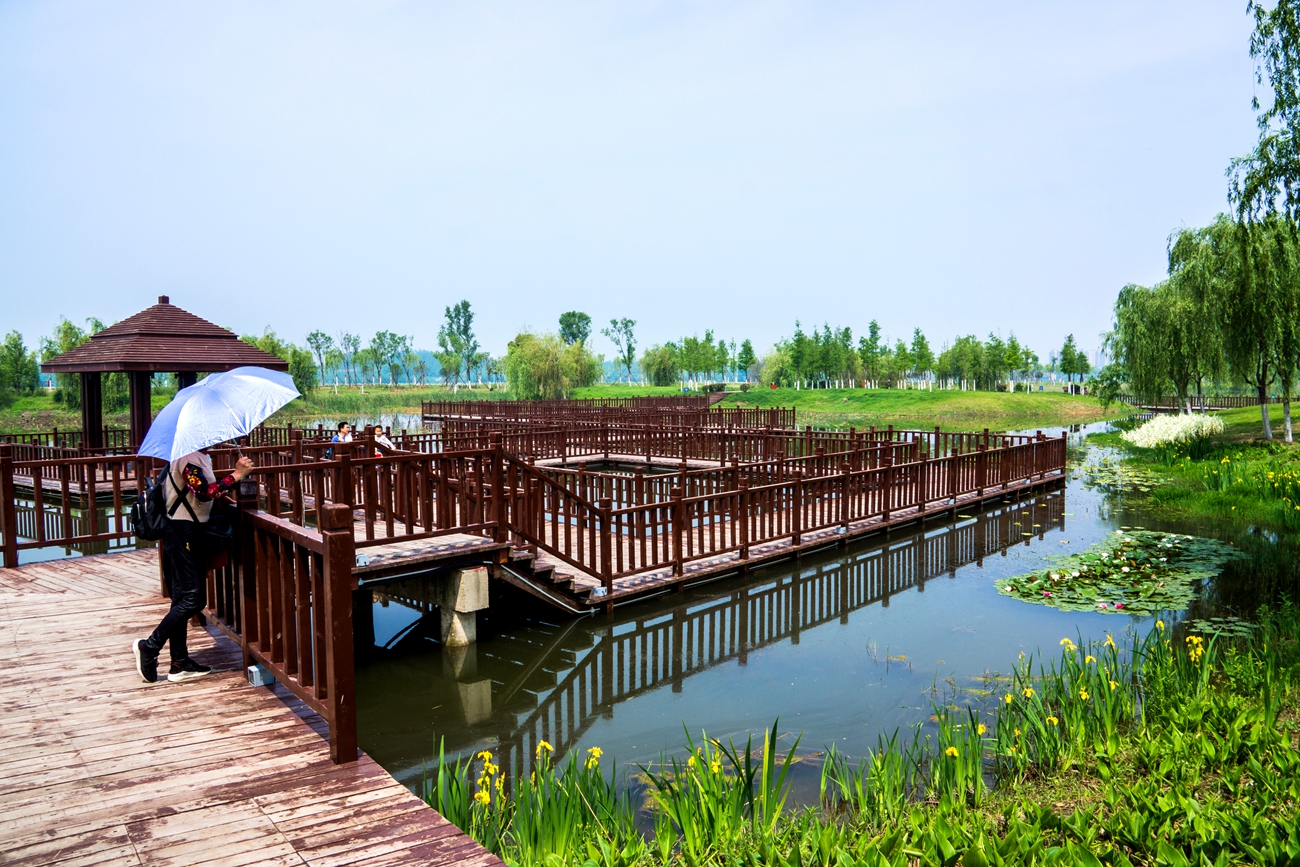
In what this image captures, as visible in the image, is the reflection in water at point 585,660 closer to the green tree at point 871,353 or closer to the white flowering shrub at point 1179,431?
the white flowering shrub at point 1179,431

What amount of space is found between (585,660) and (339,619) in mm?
4630

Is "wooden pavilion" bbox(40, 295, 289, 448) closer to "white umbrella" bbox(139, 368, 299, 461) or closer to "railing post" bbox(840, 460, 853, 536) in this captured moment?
"railing post" bbox(840, 460, 853, 536)

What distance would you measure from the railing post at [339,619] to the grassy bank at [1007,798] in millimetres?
585

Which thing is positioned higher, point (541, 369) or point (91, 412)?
point (541, 369)

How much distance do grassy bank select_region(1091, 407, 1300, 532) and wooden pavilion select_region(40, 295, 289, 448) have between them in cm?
1770

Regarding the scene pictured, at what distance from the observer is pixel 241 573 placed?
5406 mm

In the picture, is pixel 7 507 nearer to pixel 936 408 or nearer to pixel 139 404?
pixel 139 404

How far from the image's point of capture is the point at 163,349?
1716cm

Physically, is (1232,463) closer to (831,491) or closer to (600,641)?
(831,491)

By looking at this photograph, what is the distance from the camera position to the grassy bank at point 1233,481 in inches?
576

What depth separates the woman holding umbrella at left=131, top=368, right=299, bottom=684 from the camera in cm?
507

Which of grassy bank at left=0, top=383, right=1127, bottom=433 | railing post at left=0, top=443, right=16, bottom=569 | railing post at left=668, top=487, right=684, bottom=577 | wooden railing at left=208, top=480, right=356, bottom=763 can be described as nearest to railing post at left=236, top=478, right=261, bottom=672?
wooden railing at left=208, top=480, right=356, bottom=763

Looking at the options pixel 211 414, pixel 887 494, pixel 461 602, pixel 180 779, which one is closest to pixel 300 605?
pixel 180 779

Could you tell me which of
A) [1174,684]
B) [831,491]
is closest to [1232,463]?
[831,491]
